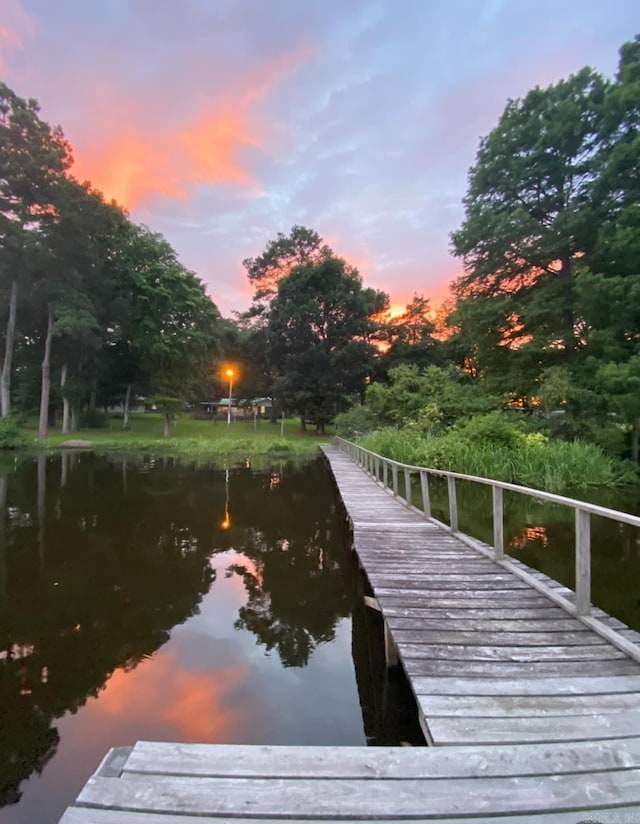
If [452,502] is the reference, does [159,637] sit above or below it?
below

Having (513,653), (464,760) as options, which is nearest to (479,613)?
(513,653)

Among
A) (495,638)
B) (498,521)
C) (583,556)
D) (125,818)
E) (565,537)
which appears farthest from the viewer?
(565,537)

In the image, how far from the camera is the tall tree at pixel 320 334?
3503 cm

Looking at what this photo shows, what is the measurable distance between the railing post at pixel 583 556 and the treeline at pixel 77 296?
28301 millimetres

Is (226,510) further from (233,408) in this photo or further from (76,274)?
(233,408)

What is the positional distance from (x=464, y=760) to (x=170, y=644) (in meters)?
3.62

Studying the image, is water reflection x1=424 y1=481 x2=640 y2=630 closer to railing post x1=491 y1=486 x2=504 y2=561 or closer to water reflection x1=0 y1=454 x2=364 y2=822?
railing post x1=491 y1=486 x2=504 y2=561

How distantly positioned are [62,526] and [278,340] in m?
27.9

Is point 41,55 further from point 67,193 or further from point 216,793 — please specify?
point 216,793

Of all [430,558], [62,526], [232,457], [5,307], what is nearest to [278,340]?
[232,457]

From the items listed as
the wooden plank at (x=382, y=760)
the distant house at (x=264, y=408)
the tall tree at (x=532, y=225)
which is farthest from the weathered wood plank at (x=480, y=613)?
the distant house at (x=264, y=408)

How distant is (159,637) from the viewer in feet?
16.1

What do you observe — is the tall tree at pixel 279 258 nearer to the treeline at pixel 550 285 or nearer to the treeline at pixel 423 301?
the treeline at pixel 423 301

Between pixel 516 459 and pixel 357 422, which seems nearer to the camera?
pixel 516 459
